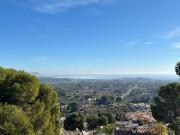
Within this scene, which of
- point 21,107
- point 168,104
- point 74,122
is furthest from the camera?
point 74,122

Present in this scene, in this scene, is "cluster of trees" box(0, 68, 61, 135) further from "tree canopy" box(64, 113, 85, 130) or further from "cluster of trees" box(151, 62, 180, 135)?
"tree canopy" box(64, 113, 85, 130)

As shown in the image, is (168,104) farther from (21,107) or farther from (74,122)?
(21,107)

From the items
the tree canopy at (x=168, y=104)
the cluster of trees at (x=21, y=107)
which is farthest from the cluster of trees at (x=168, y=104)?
the cluster of trees at (x=21, y=107)

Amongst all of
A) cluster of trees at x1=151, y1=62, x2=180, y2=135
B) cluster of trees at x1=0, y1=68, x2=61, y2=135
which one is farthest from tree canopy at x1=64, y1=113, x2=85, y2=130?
cluster of trees at x1=0, y1=68, x2=61, y2=135

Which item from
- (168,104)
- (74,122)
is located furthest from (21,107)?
(74,122)

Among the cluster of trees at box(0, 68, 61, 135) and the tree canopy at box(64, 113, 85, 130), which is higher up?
the cluster of trees at box(0, 68, 61, 135)

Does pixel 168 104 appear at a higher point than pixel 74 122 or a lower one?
higher

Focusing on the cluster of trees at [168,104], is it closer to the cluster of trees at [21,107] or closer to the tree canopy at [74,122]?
the tree canopy at [74,122]
